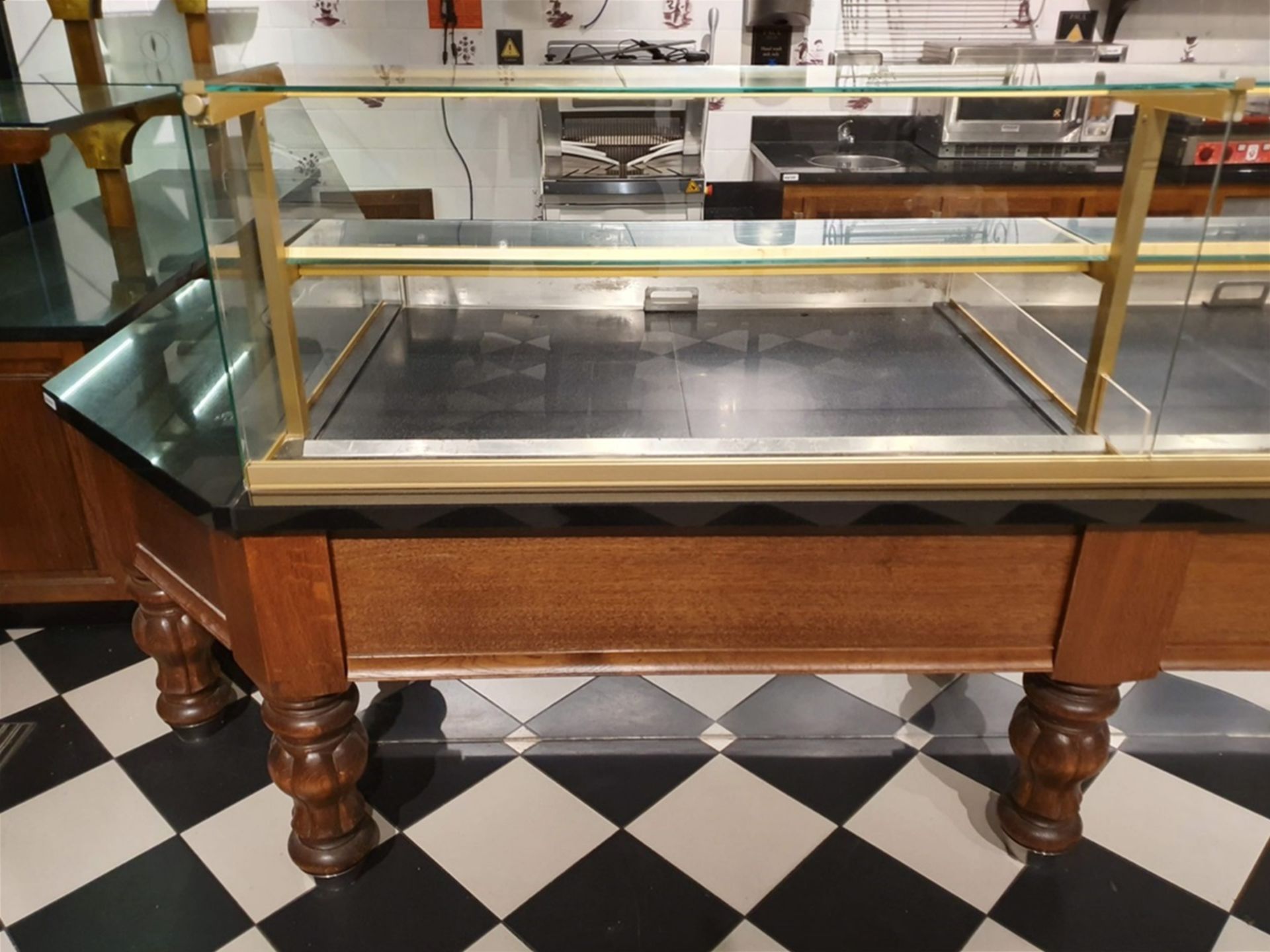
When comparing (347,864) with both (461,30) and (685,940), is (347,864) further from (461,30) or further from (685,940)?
(461,30)

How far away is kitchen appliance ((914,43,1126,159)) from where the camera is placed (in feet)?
9.10

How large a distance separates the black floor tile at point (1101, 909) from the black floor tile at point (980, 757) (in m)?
0.19

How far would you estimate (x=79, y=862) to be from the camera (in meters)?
1.57

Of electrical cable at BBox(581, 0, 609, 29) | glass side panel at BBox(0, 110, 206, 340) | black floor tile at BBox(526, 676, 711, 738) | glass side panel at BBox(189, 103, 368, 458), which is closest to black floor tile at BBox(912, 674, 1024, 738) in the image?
black floor tile at BBox(526, 676, 711, 738)

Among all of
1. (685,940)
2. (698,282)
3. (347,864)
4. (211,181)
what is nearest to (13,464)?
(347,864)

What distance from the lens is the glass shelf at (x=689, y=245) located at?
1246 mm

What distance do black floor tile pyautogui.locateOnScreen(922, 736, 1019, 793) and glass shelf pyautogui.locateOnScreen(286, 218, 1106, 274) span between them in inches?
37.1

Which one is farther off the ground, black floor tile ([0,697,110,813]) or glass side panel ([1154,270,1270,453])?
glass side panel ([1154,270,1270,453])

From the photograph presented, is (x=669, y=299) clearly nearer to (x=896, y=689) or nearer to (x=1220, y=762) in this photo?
(x=896, y=689)

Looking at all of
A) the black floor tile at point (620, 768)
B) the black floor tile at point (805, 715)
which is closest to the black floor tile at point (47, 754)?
the black floor tile at point (620, 768)

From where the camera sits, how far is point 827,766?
1.79 metres

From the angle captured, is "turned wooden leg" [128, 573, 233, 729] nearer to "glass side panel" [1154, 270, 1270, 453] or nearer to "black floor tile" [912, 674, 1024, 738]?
"black floor tile" [912, 674, 1024, 738]

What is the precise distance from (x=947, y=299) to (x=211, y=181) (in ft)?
3.76

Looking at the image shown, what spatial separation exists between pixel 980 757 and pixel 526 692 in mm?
870
